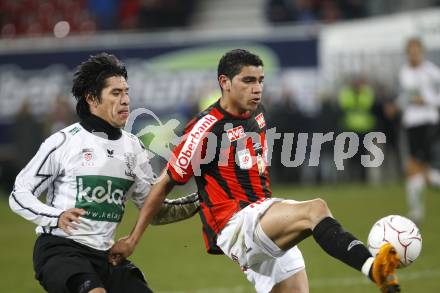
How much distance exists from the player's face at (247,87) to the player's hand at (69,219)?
138 cm

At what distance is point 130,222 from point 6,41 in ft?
25.7

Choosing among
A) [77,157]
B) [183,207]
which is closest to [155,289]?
[183,207]

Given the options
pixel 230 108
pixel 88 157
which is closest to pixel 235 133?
pixel 230 108

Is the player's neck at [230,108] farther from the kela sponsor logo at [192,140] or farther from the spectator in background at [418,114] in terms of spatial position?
the spectator in background at [418,114]

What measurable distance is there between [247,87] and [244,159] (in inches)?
20.4

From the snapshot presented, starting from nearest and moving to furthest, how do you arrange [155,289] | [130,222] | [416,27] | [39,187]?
1. [39,187]
2. [155,289]
3. [130,222]
4. [416,27]

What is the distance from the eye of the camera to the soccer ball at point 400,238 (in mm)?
5398

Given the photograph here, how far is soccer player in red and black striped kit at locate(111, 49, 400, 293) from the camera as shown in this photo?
5.93m

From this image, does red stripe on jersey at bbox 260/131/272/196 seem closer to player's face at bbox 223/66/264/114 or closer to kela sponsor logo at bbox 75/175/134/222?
player's face at bbox 223/66/264/114

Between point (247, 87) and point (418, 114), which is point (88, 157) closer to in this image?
point (247, 87)

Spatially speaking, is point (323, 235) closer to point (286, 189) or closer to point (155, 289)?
point (155, 289)

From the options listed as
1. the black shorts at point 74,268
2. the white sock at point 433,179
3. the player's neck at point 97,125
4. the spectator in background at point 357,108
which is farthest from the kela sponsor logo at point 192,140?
the spectator in background at point 357,108

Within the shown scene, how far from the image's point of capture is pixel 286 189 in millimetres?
Result: 18609

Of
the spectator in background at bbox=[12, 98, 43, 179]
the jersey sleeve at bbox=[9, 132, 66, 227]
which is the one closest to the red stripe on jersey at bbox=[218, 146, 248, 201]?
the jersey sleeve at bbox=[9, 132, 66, 227]
